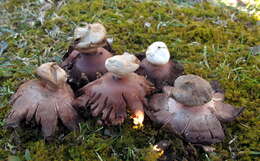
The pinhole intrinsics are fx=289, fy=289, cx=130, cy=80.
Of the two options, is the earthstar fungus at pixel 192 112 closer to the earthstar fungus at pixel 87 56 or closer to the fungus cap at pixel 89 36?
the earthstar fungus at pixel 87 56

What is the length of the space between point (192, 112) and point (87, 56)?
0.97 meters

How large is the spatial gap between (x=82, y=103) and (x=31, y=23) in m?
1.96

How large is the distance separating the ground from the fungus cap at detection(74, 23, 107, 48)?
2.04 ft

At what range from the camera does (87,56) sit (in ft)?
7.94

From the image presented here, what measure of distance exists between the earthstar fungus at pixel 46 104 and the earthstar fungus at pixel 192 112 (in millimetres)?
638

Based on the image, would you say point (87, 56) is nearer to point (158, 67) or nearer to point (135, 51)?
point (158, 67)

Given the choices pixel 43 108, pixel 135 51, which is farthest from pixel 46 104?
pixel 135 51

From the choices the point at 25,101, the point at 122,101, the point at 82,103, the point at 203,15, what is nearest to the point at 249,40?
the point at 203,15

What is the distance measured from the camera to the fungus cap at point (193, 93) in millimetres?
2084

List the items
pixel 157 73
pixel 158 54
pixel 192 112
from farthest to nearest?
pixel 157 73 < pixel 158 54 < pixel 192 112

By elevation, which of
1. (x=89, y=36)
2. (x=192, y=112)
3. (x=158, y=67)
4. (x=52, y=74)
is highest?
(x=89, y=36)

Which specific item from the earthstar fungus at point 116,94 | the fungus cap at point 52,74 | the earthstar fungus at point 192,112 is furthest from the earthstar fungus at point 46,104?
the earthstar fungus at point 192,112

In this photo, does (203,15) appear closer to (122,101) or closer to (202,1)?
(202,1)

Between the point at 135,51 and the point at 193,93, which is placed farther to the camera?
the point at 135,51
